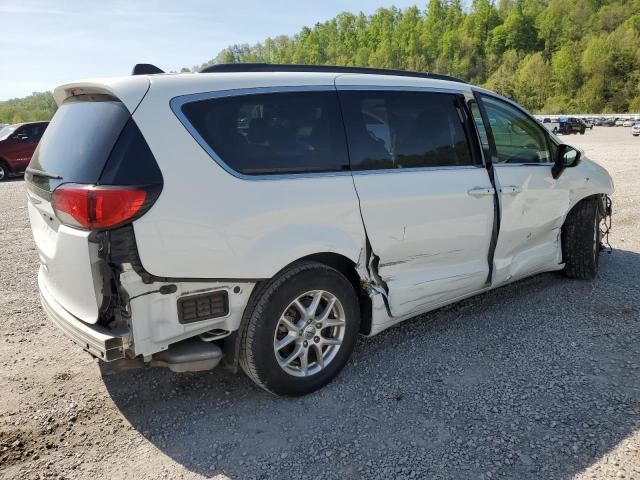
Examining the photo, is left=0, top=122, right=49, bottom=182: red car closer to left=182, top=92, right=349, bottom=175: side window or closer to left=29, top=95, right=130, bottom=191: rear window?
left=29, top=95, right=130, bottom=191: rear window

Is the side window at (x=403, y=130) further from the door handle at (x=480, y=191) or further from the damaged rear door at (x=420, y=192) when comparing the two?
the door handle at (x=480, y=191)

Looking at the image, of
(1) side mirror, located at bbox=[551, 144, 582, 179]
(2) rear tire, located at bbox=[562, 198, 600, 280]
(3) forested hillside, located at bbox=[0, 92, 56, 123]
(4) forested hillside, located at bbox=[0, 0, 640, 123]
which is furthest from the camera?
(4) forested hillside, located at bbox=[0, 0, 640, 123]

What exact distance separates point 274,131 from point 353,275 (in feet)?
3.52

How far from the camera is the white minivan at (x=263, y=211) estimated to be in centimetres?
255

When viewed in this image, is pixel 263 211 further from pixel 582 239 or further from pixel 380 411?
pixel 582 239

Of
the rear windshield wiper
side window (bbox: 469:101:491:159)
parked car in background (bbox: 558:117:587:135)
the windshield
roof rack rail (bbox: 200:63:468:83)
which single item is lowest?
parked car in background (bbox: 558:117:587:135)

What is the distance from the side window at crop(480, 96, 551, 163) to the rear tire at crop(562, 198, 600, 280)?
2.28 ft

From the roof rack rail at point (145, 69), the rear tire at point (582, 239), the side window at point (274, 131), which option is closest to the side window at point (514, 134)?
the rear tire at point (582, 239)

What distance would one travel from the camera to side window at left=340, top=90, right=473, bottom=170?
131 inches

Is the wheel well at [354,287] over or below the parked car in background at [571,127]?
over

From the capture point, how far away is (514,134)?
4363mm

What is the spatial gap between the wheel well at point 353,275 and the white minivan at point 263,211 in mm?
15

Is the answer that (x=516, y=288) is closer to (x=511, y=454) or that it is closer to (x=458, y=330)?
(x=458, y=330)

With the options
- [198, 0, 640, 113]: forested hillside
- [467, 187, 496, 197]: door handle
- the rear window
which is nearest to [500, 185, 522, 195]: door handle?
[467, 187, 496, 197]: door handle
